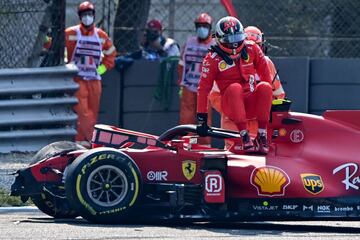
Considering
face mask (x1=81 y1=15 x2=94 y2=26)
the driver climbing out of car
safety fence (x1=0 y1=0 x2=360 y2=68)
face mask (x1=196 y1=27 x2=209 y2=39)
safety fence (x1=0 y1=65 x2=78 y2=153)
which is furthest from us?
face mask (x1=196 y1=27 x2=209 y2=39)

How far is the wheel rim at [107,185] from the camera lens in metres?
9.59

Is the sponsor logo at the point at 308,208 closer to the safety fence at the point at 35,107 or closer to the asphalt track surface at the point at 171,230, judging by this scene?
the asphalt track surface at the point at 171,230

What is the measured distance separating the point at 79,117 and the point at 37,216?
469 centimetres

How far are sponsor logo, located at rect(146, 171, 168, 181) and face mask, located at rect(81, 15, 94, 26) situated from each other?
5.80 meters

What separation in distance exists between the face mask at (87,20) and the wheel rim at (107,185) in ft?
19.3

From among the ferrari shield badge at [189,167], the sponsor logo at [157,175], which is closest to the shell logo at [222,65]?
the ferrari shield badge at [189,167]

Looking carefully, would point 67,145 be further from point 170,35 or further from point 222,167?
point 170,35

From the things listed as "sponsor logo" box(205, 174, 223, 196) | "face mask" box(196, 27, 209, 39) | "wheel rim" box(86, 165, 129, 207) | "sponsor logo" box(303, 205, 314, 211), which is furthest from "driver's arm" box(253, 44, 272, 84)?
"face mask" box(196, 27, 209, 39)

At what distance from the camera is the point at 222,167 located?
9.68 metres

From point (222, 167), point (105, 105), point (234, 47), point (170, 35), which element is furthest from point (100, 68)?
point (222, 167)

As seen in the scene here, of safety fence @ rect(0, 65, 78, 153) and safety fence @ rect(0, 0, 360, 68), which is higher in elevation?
safety fence @ rect(0, 0, 360, 68)

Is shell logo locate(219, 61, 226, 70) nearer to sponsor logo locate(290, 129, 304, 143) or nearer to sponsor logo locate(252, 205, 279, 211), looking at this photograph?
sponsor logo locate(290, 129, 304, 143)

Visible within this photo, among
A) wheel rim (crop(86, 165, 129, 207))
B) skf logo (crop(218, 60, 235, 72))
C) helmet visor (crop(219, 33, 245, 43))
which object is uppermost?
helmet visor (crop(219, 33, 245, 43))

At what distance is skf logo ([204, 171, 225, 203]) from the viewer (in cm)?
957
